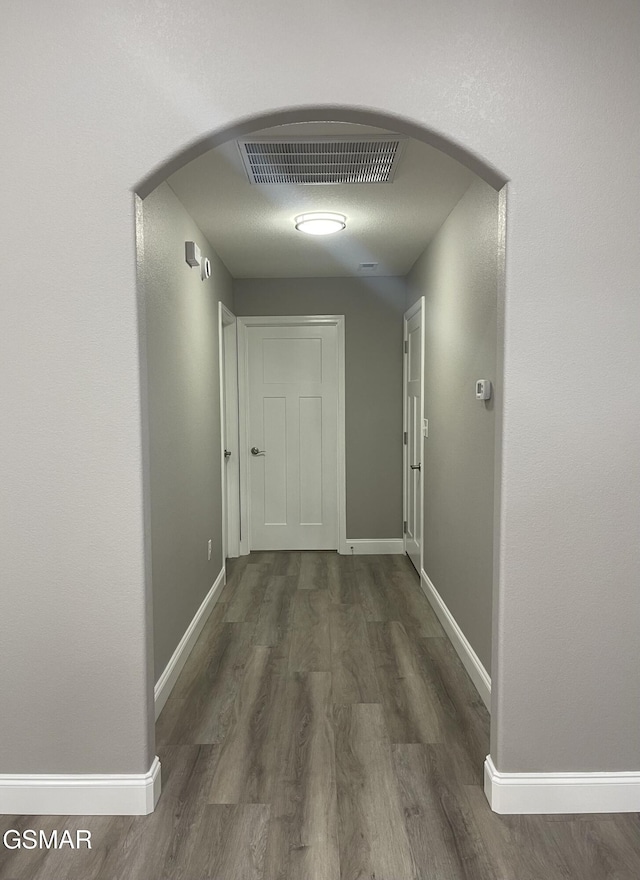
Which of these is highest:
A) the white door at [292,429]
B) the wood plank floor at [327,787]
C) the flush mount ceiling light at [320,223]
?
the flush mount ceiling light at [320,223]

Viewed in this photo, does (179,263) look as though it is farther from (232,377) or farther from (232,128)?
(232,377)

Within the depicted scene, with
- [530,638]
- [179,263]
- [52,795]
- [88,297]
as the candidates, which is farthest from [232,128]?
[52,795]

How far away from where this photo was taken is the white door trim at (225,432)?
4.56m

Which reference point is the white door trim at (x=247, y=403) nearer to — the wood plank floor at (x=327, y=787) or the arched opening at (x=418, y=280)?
the arched opening at (x=418, y=280)

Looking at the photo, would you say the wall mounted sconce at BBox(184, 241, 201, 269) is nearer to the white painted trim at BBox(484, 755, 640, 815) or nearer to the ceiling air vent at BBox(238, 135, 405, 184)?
the ceiling air vent at BBox(238, 135, 405, 184)

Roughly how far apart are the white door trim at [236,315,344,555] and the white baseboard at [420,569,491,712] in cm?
135

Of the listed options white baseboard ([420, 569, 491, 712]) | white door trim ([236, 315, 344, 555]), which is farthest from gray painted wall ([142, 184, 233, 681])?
white baseboard ([420, 569, 491, 712])

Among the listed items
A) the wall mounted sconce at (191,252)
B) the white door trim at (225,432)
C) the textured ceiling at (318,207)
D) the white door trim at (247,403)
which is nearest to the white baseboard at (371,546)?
the white door trim at (247,403)

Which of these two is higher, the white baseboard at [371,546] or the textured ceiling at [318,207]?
the textured ceiling at [318,207]

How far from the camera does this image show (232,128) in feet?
6.30

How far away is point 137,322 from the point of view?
1.96 m

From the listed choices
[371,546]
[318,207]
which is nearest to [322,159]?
[318,207]

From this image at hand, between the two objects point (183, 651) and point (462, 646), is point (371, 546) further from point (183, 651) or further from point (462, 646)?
point (183, 651)

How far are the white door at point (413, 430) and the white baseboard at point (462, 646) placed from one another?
614mm
